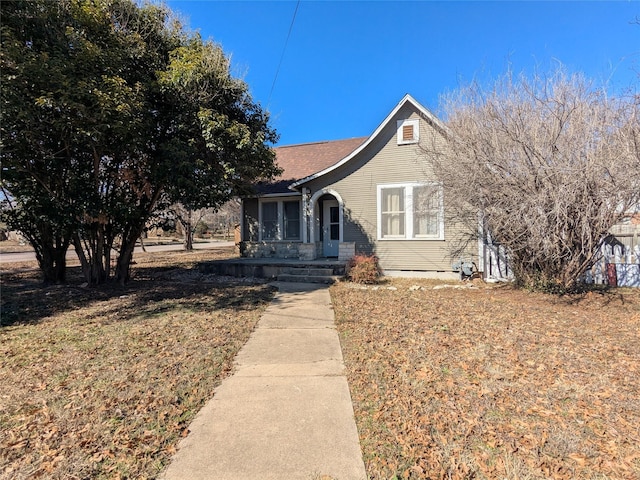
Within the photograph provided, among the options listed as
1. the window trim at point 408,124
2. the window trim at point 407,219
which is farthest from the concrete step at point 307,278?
the window trim at point 408,124

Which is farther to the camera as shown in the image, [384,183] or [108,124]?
[384,183]

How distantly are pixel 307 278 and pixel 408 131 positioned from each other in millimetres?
5617

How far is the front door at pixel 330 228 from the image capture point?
13.1 metres

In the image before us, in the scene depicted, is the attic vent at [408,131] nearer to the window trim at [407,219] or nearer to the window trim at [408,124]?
the window trim at [408,124]

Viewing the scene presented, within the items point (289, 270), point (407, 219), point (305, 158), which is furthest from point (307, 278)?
point (305, 158)

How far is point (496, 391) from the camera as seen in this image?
137 inches

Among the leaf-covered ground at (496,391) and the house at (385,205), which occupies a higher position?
the house at (385,205)

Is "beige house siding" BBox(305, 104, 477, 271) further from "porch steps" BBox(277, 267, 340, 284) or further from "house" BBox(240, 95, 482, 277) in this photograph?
"porch steps" BBox(277, 267, 340, 284)

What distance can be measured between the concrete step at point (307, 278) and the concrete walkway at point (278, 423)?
5.29 m

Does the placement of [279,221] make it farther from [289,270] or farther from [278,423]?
[278,423]

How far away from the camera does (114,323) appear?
6.13m

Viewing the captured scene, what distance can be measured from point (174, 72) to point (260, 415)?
7.61 m

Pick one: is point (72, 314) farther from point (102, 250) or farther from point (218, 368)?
point (218, 368)

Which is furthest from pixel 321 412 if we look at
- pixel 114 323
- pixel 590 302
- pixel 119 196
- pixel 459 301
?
pixel 119 196
